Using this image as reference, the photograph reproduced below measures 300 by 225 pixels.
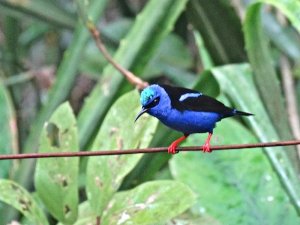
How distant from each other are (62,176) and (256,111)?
0.38 meters

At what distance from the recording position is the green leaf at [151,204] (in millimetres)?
976

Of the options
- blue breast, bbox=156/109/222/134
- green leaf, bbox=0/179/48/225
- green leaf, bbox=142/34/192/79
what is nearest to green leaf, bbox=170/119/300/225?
green leaf, bbox=0/179/48/225

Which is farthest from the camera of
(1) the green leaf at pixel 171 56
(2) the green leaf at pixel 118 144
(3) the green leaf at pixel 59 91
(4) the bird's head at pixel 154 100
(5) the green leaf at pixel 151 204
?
(1) the green leaf at pixel 171 56

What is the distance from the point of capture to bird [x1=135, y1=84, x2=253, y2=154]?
28.9 inches

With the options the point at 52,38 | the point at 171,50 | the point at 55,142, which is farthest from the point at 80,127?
the point at 52,38

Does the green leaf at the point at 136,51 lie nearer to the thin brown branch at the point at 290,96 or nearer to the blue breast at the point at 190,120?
the thin brown branch at the point at 290,96

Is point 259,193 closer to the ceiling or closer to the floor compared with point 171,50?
closer to the floor

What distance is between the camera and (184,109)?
2.48 feet

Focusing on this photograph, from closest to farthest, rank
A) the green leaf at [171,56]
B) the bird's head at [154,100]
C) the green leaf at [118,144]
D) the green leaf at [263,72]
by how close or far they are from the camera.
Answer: the bird's head at [154,100] → the green leaf at [118,144] → the green leaf at [263,72] → the green leaf at [171,56]

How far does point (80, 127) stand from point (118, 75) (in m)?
0.13

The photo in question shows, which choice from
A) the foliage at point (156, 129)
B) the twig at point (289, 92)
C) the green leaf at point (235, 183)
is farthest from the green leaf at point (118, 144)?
the twig at point (289, 92)

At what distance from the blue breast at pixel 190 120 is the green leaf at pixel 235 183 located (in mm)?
466

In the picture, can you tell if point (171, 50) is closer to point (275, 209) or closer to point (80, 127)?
point (80, 127)

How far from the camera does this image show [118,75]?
145 cm
